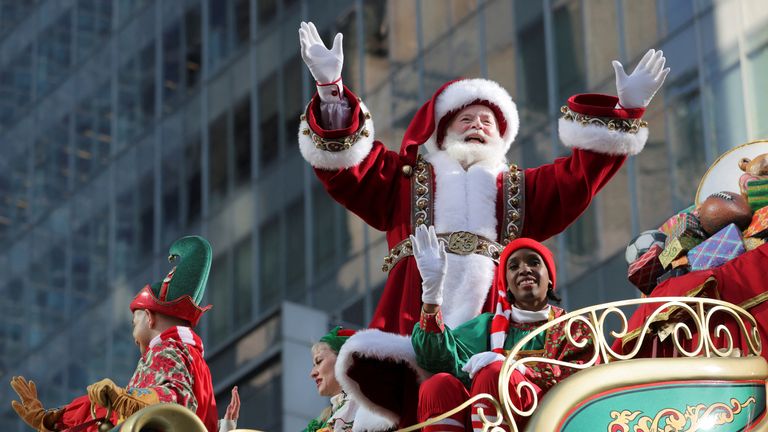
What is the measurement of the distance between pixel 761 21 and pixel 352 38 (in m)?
8.77

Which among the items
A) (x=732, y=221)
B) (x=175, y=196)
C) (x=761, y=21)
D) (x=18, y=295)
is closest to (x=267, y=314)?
(x=175, y=196)

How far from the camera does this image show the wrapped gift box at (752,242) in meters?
10.9

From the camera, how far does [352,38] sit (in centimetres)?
2814

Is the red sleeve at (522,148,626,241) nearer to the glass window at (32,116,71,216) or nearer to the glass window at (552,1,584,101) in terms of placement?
the glass window at (552,1,584,101)

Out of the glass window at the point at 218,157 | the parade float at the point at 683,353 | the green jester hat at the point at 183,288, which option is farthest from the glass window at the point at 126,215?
the parade float at the point at 683,353

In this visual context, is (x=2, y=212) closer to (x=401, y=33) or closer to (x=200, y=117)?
(x=200, y=117)

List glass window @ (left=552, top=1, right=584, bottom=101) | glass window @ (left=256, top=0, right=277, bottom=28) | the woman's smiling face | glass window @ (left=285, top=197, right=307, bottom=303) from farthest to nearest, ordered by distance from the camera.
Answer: glass window @ (left=256, top=0, right=277, bottom=28)
glass window @ (left=285, top=197, right=307, bottom=303)
glass window @ (left=552, top=1, right=584, bottom=101)
the woman's smiling face

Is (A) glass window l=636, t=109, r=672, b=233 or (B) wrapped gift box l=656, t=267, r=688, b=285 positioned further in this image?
(A) glass window l=636, t=109, r=672, b=233

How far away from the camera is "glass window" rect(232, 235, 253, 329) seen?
97.3 feet

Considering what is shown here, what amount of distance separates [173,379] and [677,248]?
2.99 m

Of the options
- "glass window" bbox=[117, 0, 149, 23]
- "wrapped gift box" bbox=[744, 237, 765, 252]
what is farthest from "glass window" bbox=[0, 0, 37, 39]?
"wrapped gift box" bbox=[744, 237, 765, 252]

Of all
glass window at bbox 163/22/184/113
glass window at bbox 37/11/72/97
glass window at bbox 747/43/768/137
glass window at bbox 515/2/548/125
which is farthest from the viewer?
glass window at bbox 37/11/72/97

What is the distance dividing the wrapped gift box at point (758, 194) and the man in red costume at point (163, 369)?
3118mm

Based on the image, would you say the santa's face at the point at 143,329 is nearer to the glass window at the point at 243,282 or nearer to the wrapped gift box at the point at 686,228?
the wrapped gift box at the point at 686,228
